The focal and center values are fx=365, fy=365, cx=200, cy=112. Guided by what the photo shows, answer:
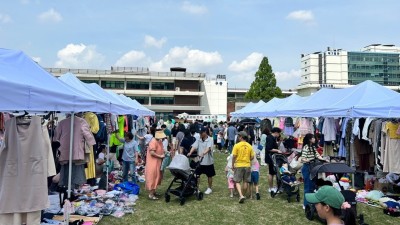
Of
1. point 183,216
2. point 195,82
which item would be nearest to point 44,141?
point 183,216

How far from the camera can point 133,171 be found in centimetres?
971

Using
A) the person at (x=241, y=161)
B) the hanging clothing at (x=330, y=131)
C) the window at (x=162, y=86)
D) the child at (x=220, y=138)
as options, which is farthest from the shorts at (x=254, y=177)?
the window at (x=162, y=86)

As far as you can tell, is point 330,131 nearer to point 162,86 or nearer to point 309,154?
point 309,154

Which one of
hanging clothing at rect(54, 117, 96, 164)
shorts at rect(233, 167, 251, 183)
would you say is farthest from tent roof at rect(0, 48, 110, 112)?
shorts at rect(233, 167, 251, 183)

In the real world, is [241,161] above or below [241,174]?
above

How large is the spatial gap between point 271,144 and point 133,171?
12.1 feet

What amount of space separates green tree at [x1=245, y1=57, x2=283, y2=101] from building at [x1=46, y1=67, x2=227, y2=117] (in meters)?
9.46

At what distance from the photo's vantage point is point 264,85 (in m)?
44.9

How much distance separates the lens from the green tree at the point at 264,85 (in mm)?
44594

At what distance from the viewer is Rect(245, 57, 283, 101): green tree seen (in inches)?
1756

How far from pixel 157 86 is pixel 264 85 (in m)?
16.6

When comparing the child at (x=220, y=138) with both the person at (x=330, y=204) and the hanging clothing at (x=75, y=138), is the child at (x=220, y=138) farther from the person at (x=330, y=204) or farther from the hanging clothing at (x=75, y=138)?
the person at (x=330, y=204)

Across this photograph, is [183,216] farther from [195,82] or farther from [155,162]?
[195,82]

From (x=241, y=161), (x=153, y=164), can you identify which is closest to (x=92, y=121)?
(x=153, y=164)
